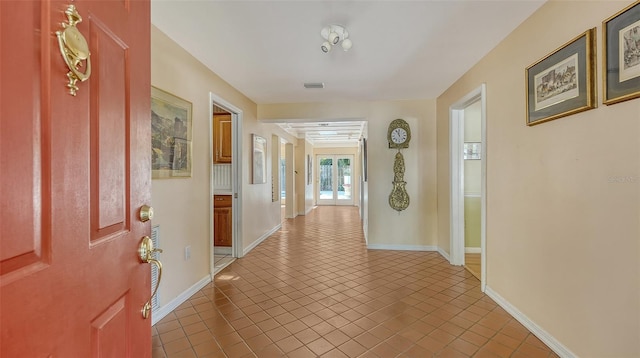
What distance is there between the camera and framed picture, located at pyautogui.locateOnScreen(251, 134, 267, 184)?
452 centimetres

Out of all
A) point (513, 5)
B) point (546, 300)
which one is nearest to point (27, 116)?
point (513, 5)

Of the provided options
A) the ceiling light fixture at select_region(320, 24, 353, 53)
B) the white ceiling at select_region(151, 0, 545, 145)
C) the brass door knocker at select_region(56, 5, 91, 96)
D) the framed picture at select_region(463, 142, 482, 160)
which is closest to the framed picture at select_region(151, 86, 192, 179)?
the white ceiling at select_region(151, 0, 545, 145)

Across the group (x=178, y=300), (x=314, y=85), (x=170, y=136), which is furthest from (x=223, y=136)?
(x=178, y=300)

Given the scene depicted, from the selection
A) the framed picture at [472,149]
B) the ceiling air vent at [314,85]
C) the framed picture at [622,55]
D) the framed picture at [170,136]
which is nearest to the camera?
the framed picture at [622,55]

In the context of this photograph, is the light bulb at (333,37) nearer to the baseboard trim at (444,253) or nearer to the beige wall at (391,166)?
the beige wall at (391,166)

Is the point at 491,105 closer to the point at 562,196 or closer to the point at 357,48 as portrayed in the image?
the point at 562,196

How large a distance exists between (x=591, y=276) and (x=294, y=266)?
288 cm

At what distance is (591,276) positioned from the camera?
1612 mm

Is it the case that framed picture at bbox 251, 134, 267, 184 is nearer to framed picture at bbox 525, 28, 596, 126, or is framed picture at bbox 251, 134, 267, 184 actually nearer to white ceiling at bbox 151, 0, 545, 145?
white ceiling at bbox 151, 0, 545, 145

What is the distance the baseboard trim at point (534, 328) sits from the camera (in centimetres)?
182

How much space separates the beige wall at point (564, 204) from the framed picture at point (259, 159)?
3.24m

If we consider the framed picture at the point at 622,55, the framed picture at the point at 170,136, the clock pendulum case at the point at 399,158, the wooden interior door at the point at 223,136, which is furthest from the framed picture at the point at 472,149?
the framed picture at the point at 170,136

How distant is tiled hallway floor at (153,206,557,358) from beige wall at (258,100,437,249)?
0.64 meters

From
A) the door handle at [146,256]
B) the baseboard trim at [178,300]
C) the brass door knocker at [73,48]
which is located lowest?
the baseboard trim at [178,300]
